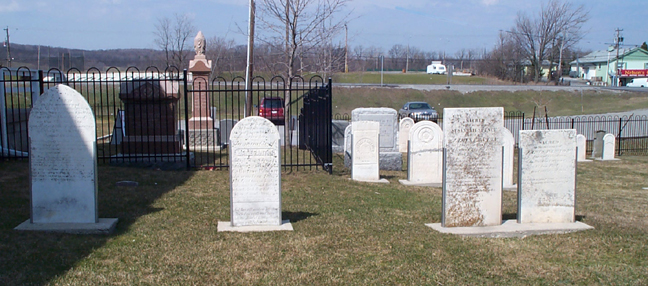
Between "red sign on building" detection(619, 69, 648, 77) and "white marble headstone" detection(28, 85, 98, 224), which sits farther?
"red sign on building" detection(619, 69, 648, 77)

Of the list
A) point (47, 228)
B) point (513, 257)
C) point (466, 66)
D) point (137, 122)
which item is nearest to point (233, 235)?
point (47, 228)

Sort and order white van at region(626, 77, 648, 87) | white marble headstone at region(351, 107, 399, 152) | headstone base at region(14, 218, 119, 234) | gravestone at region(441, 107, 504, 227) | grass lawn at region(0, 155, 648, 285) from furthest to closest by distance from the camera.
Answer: white van at region(626, 77, 648, 87) < white marble headstone at region(351, 107, 399, 152) < gravestone at region(441, 107, 504, 227) < headstone base at region(14, 218, 119, 234) < grass lawn at region(0, 155, 648, 285)

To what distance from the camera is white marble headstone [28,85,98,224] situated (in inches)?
211

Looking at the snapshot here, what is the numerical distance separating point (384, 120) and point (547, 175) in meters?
5.86

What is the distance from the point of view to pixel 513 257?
4.81 m

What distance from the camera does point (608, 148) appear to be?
61.9ft

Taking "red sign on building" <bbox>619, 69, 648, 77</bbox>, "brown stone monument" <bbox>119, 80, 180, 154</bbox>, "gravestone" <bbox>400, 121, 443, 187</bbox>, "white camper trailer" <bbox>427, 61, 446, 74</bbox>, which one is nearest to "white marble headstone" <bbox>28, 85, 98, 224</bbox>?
"brown stone monument" <bbox>119, 80, 180, 154</bbox>

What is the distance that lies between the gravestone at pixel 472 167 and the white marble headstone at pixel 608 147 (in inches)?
603

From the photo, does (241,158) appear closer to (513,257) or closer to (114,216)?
(114,216)

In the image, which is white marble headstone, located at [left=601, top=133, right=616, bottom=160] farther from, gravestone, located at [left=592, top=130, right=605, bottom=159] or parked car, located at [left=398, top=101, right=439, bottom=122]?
parked car, located at [left=398, top=101, right=439, bottom=122]

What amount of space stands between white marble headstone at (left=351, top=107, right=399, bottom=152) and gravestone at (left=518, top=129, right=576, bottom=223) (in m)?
5.59

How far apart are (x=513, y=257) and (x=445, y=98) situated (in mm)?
39053

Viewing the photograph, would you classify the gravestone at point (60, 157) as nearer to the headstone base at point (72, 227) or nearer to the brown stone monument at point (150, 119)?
the headstone base at point (72, 227)

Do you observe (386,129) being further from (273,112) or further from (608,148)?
(273,112)
